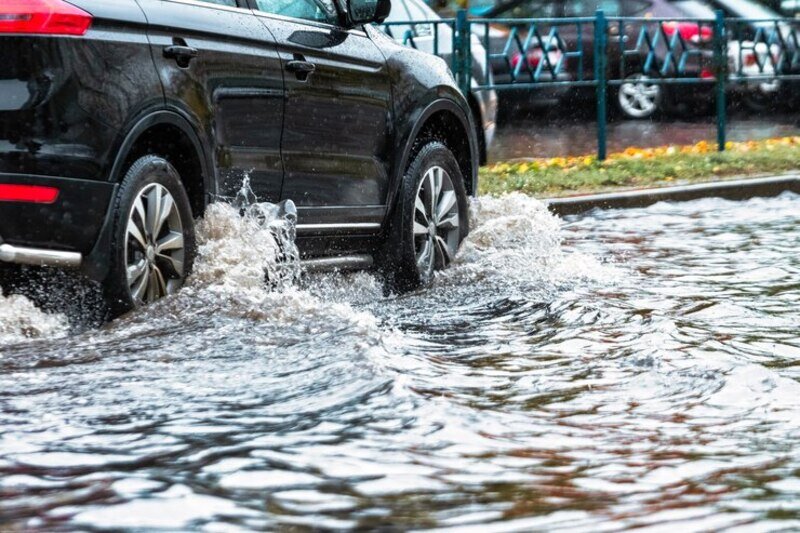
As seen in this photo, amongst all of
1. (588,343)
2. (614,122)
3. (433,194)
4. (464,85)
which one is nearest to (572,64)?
(614,122)

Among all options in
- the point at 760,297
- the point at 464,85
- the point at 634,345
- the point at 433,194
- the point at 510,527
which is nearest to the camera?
the point at 510,527

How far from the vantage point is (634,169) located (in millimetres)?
13609

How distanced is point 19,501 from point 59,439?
1.90 ft

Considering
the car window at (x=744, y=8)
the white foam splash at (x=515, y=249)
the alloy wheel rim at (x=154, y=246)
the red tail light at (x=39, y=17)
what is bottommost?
the white foam splash at (x=515, y=249)

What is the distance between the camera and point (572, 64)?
18.2 m

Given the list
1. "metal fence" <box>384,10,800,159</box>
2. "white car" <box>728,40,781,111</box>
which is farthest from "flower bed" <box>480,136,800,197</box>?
"white car" <box>728,40,781,111</box>

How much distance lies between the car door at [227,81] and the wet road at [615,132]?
9823 millimetres

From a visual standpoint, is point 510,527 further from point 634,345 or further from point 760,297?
point 760,297

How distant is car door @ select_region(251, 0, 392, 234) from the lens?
663cm

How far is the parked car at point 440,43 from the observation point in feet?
43.8

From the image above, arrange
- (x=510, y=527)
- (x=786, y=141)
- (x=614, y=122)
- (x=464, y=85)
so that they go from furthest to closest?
(x=614, y=122)
(x=786, y=141)
(x=464, y=85)
(x=510, y=527)

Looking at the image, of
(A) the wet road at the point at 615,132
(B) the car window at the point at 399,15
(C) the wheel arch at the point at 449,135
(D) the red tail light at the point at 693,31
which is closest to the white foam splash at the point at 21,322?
(C) the wheel arch at the point at 449,135

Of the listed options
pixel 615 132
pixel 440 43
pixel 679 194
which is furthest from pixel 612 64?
pixel 679 194

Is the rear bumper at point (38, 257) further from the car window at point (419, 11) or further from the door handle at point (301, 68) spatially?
the car window at point (419, 11)
